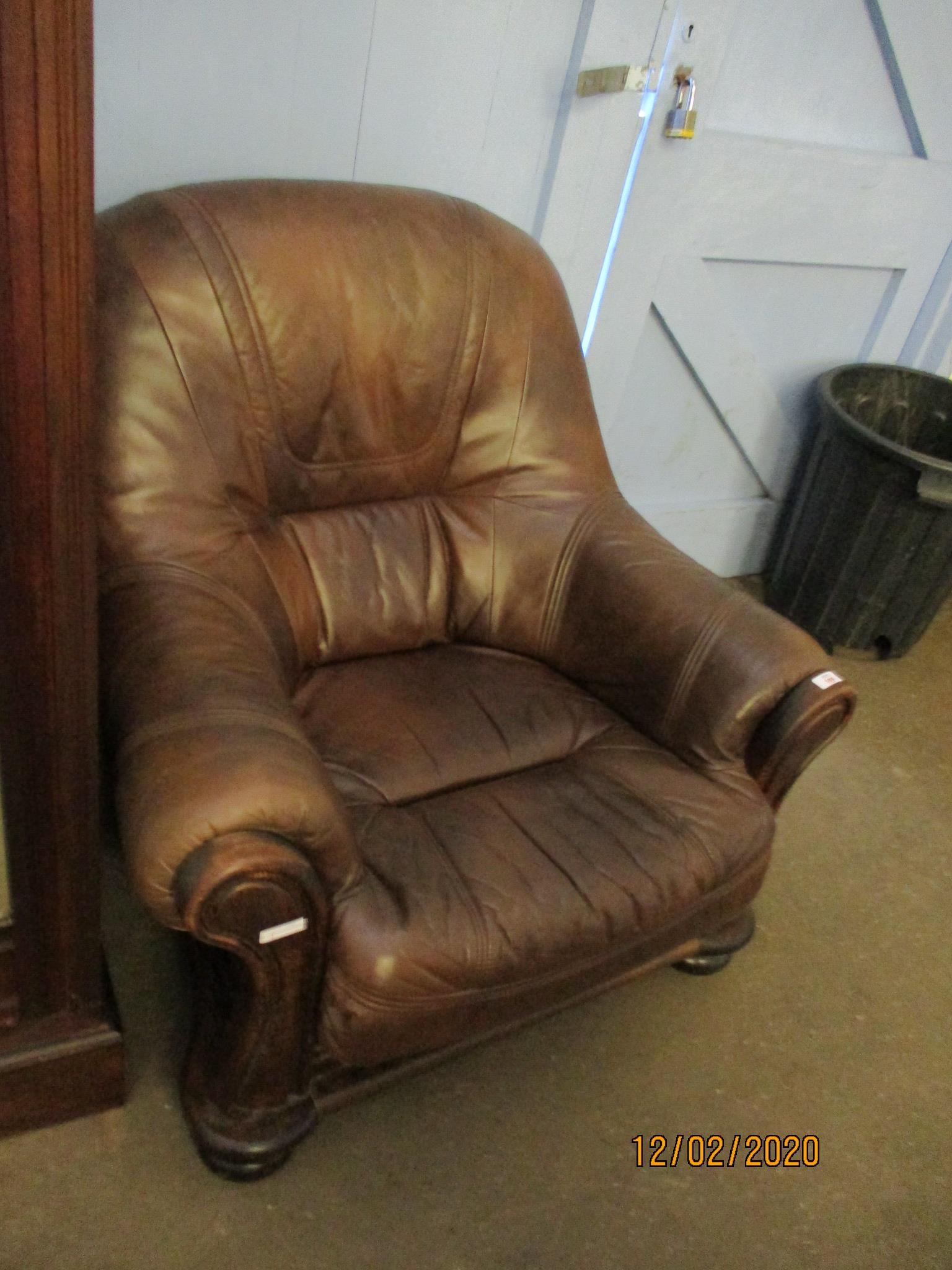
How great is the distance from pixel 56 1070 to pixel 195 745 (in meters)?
0.52

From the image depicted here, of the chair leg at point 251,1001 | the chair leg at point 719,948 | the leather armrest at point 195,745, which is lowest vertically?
the chair leg at point 719,948

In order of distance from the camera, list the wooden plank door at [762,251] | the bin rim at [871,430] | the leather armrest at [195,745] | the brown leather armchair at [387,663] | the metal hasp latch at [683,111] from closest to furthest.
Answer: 1. the leather armrest at [195,745]
2. the brown leather armchair at [387,663]
3. the metal hasp latch at [683,111]
4. the wooden plank door at [762,251]
5. the bin rim at [871,430]

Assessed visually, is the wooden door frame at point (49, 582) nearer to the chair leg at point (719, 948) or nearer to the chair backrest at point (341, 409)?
the chair backrest at point (341, 409)

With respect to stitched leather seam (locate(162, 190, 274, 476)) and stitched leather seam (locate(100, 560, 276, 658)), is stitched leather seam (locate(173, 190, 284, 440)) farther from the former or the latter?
stitched leather seam (locate(100, 560, 276, 658))

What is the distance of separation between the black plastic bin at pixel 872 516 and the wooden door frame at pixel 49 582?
1.79 meters

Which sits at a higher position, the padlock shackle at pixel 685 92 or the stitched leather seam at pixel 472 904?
the padlock shackle at pixel 685 92

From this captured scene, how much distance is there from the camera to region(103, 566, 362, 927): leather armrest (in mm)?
875

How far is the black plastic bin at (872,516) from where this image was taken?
211 cm

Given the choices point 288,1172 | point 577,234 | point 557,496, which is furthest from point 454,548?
point 288,1172

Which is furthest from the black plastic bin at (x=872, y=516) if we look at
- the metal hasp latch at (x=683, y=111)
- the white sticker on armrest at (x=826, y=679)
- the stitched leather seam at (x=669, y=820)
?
the stitched leather seam at (x=669, y=820)

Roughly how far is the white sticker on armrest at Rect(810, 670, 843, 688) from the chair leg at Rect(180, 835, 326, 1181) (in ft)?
2.38

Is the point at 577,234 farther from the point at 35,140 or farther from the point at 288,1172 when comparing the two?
the point at 288,1172
